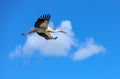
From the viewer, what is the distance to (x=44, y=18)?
16200 cm

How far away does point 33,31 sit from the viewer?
16300cm

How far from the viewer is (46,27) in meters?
163

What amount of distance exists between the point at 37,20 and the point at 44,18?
116 centimetres

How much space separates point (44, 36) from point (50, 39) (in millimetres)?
1070

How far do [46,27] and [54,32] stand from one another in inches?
86.7

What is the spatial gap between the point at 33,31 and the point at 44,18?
9.45 ft

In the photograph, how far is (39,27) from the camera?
162 m

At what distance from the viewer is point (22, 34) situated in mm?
164625

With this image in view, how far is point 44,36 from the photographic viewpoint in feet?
536

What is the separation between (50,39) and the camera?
164m

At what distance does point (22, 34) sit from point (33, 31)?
8.12 feet

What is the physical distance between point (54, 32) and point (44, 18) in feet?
11.8

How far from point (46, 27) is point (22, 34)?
445 cm

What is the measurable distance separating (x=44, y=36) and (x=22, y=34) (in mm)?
3739
